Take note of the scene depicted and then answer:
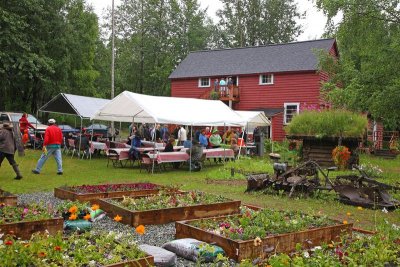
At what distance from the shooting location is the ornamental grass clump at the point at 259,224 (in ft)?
18.1

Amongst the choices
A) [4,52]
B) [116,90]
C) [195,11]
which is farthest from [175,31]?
[4,52]

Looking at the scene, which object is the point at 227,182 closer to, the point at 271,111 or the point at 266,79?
the point at 271,111

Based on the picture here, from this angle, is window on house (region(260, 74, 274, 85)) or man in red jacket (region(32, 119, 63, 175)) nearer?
man in red jacket (region(32, 119, 63, 175))

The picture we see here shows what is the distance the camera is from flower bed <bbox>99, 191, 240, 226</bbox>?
702cm

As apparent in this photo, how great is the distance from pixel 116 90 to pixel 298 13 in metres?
22.4

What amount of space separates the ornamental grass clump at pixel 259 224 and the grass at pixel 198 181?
0.50m

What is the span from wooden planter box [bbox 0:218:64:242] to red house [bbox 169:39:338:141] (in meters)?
23.4

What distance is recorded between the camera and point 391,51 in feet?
46.9

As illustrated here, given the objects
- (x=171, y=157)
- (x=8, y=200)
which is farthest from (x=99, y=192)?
(x=171, y=157)

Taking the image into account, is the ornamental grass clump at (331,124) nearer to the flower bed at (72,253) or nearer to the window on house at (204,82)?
the flower bed at (72,253)

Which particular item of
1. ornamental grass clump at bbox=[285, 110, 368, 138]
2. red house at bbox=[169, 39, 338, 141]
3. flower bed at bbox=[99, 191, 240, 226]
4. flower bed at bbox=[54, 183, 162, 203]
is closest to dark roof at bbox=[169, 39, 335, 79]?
red house at bbox=[169, 39, 338, 141]

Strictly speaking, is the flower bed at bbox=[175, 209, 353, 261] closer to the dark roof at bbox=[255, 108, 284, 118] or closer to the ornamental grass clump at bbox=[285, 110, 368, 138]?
the ornamental grass clump at bbox=[285, 110, 368, 138]

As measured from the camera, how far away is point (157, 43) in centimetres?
4553

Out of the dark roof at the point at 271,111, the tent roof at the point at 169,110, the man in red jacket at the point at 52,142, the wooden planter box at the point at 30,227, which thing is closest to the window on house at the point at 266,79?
the dark roof at the point at 271,111
